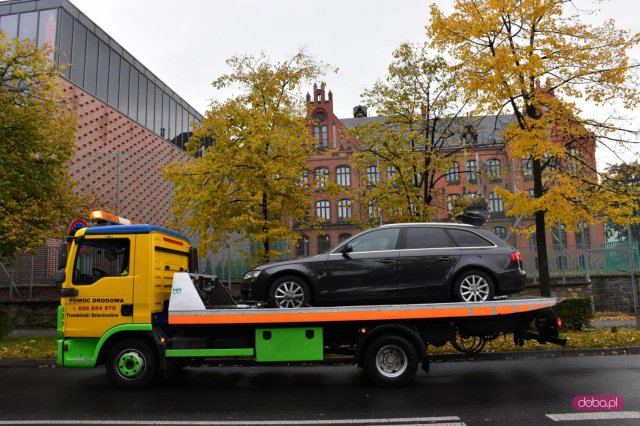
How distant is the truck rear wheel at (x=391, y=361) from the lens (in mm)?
7105

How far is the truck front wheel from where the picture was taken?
7.47 metres

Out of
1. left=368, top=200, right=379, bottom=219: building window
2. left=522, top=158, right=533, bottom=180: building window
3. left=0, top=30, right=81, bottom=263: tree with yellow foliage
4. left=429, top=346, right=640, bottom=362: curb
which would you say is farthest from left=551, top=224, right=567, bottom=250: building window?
left=0, top=30, right=81, bottom=263: tree with yellow foliage

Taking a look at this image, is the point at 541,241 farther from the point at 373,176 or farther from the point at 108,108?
the point at 108,108

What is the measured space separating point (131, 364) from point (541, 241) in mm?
10098

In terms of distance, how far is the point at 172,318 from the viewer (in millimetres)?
7262

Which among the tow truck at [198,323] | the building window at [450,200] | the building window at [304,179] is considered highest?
the building window at [304,179]

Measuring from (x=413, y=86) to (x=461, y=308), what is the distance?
947 centimetres

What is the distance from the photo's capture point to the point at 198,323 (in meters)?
7.23

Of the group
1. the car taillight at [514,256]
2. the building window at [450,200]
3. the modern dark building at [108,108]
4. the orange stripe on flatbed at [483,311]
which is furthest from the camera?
the modern dark building at [108,108]

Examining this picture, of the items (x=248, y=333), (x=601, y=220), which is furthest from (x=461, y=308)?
(x=601, y=220)

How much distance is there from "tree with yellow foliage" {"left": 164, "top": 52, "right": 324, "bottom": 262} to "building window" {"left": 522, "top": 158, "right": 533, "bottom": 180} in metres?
6.01

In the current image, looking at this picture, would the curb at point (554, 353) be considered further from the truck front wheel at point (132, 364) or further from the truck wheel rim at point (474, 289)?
the truck front wheel at point (132, 364)

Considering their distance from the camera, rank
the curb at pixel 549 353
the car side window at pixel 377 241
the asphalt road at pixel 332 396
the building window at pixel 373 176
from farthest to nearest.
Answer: the building window at pixel 373 176
the curb at pixel 549 353
the car side window at pixel 377 241
the asphalt road at pixel 332 396

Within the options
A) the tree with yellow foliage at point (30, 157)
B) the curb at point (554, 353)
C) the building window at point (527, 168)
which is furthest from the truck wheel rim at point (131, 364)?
the building window at point (527, 168)
